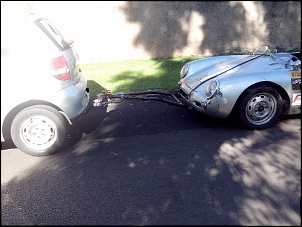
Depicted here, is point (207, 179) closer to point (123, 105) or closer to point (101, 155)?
point (101, 155)

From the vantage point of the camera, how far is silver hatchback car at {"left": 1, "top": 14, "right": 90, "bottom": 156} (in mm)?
3539

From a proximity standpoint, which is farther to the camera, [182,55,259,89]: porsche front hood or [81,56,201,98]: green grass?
[81,56,201,98]: green grass

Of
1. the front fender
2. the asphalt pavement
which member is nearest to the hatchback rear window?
the asphalt pavement

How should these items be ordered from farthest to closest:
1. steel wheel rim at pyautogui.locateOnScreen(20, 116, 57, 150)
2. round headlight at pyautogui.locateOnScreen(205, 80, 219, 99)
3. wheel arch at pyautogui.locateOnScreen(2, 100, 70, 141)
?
round headlight at pyautogui.locateOnScreen(205, 80, 219, 99) < steel wheel rim at pyautogui.locateOnScreen(20, 116, 57, 150) < wheel arch at pyautogui.locateOnScreen(2, 100, 70, 141)

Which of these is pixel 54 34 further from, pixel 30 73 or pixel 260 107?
pixel 260 107

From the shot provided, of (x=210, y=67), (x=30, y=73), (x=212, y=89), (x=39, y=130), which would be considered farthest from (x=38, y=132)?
(x=210, y=67)

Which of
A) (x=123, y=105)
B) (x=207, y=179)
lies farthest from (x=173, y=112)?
(x=207, y=179)

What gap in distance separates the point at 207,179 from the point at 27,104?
2.41 m

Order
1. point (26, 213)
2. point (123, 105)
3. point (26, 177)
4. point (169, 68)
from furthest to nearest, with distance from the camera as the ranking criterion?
point (169, 68) < point (123, 105) < point (26, 177) < point (26, 213)

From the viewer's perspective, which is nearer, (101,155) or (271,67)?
(101,155)

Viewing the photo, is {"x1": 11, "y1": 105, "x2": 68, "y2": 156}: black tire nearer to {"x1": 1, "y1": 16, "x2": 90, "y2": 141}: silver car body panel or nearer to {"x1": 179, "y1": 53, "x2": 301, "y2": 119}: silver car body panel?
{"x1": 1, "y1": 16, "x2": 90, "y2": 141}: silver car body panel

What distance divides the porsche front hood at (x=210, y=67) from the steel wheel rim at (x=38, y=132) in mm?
2190

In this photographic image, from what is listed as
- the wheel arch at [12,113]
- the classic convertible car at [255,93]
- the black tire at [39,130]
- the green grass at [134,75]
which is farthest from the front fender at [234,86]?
the green grass at [134,75]

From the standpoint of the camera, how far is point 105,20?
8625 mm
